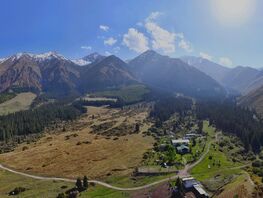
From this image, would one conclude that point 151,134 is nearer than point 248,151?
No

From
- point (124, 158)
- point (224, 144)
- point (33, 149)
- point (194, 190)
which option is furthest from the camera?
point (33, 149)

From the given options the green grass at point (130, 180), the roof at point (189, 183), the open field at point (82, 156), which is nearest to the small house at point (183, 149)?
the open field at point (82, 156)

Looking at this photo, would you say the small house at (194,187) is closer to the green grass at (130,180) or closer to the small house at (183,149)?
the green grass at (130,180)

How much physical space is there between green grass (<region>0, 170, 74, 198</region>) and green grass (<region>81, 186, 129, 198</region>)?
29.4 feet

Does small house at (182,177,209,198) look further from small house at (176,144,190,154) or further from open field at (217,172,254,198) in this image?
small house at (176,144,190,154)

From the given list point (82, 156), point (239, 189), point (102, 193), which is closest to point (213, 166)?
point (239, 189)

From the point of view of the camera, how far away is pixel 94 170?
130 metres

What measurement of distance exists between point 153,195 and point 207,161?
41281 mm

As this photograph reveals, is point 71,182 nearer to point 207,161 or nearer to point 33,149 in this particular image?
point 207,161

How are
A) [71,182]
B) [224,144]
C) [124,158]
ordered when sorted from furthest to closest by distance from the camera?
[224,144]
[124,158]
[71,182]

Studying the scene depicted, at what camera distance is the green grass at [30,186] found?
10285 centimetres

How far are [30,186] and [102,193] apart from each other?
28336 mm

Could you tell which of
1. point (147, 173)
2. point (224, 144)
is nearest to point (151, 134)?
point (224, 144)

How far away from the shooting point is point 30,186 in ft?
370
